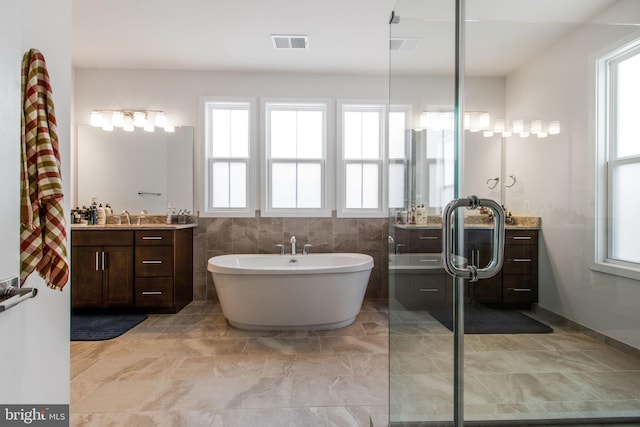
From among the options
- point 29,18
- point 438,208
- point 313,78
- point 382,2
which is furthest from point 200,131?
point 438,208

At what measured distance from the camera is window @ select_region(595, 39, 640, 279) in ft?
4.60

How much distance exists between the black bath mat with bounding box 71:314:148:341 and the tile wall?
78 cm

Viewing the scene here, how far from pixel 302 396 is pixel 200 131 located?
3.15 metres

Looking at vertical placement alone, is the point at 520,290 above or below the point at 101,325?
above

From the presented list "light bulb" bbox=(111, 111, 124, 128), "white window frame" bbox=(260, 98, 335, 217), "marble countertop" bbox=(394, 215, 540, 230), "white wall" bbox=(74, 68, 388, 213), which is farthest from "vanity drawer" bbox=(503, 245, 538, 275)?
"light bulb" bbox=(111, 111, 124, 128)

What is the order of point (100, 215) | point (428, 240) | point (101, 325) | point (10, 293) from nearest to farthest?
1. point (10, 293)
2. point (428, 240)
3. point (101, 325)
4. point (100, 215)

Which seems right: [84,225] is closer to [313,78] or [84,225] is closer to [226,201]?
[226,201]

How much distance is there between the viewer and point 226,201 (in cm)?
398

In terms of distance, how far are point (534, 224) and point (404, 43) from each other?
1.08 metres

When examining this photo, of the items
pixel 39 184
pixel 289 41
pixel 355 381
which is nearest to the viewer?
pixel 39 184

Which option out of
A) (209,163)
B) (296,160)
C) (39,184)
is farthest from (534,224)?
(209,163)

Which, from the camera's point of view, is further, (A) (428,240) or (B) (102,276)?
(B) (102,276)

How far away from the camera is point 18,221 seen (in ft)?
2.95

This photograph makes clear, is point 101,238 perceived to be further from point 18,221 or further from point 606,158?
point 606,158
